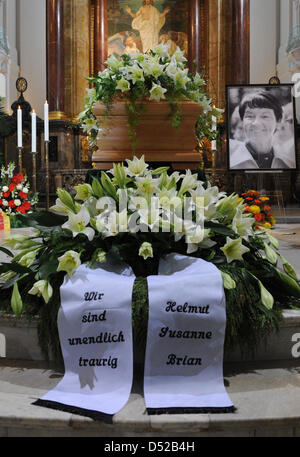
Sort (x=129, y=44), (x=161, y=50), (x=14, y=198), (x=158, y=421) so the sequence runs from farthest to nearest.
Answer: (x=129, y=44) < (x=14, y=198) < (x=161, y=50) < (x=158, y=421)

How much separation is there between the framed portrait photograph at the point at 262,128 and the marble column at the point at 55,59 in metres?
5.31

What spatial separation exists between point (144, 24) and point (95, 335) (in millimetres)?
10655

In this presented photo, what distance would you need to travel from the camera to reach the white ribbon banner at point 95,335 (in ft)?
4.57

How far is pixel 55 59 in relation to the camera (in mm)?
9781

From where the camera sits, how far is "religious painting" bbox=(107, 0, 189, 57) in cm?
1073

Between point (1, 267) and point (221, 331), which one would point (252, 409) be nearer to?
point (221, 331)

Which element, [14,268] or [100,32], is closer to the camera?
[14,268]

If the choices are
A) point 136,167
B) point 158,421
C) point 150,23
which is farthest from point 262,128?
point 150,23

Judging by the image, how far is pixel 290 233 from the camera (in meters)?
4.19

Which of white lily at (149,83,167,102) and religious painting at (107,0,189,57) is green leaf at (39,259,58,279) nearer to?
white lily at (149,83,167,102)

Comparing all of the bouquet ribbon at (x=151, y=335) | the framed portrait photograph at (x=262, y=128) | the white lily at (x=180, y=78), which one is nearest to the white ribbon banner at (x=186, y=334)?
the bouquet ribbon at (x=151, y=335)

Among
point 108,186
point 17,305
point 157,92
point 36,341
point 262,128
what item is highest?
point 262,128

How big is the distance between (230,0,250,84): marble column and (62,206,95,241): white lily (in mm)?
8877

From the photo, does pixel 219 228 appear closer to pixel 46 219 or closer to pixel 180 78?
pixel 46 219
